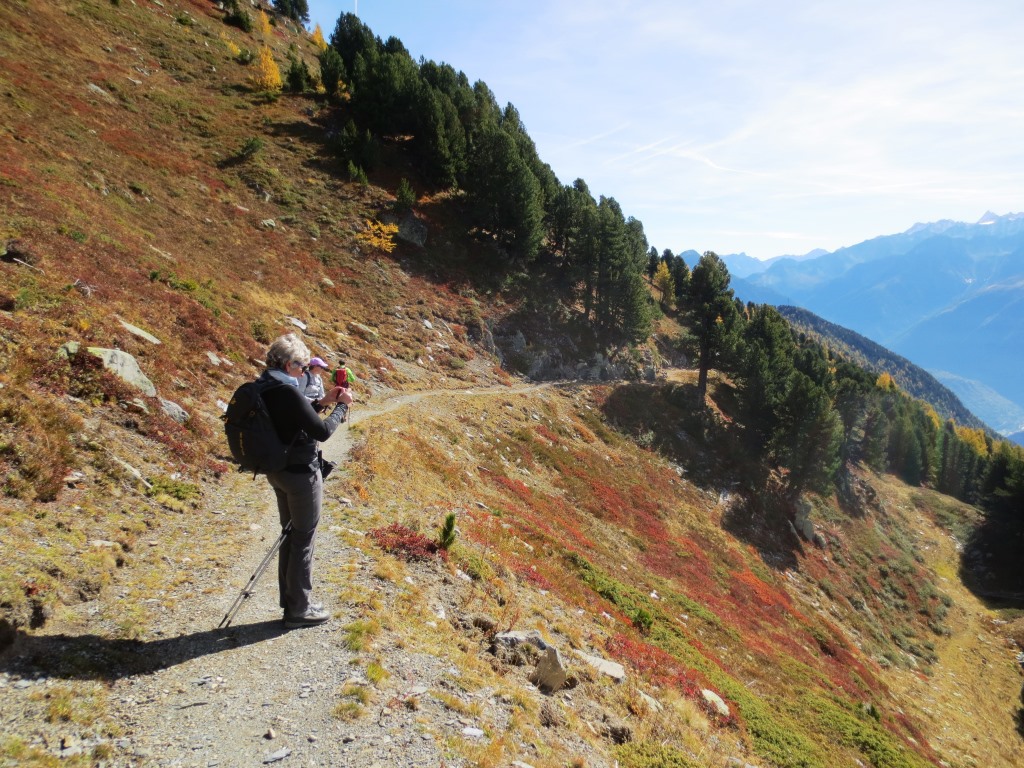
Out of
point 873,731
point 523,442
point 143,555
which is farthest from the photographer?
point 523,442

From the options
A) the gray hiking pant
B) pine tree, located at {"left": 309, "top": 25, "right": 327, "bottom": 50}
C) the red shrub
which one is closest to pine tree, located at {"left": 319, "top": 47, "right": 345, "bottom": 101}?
pine tree, located at {"left": 309, "top": 25, "right": 327, "bottom": 50}

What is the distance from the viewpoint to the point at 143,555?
7.61 m

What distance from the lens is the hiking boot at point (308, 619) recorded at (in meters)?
6.61

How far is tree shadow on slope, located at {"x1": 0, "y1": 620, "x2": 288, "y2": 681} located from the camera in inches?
187

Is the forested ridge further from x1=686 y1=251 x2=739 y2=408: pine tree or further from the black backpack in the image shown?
the black backpack

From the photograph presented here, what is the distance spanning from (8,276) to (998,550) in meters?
98.2

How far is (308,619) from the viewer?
21.9 ft

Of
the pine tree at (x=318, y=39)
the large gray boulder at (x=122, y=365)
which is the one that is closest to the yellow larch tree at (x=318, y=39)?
the pine tree at (x=318, y=39)

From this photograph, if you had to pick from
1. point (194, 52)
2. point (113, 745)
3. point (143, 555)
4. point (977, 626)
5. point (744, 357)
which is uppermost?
point (194, 52)

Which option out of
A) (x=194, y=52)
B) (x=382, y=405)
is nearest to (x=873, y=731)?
(x=382, y=405)

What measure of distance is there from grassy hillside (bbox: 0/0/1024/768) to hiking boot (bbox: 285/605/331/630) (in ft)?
2.30

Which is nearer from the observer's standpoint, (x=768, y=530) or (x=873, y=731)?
(x=873, y=731)

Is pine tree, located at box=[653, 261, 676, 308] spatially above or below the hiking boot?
above

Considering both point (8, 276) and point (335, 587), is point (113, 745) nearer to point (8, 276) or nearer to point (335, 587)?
point (335, 587)
